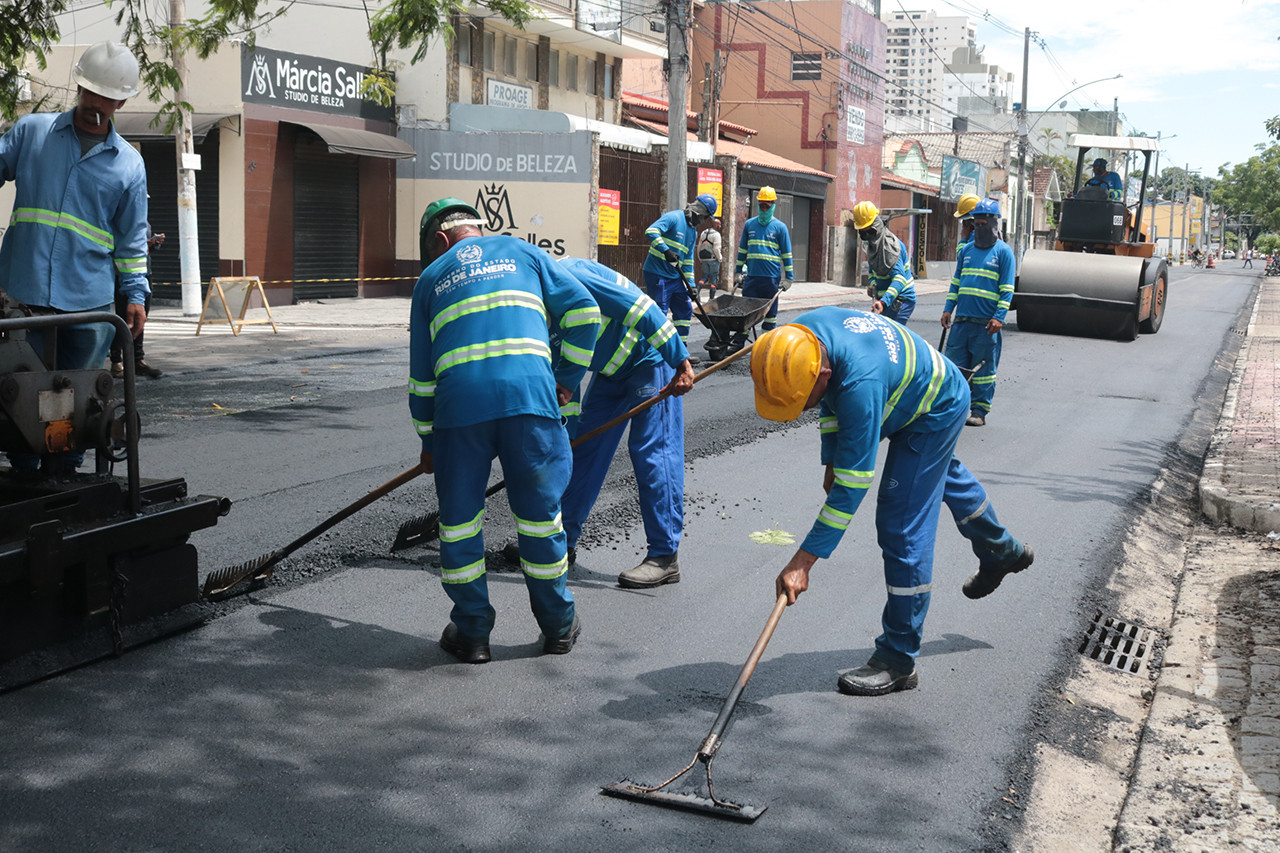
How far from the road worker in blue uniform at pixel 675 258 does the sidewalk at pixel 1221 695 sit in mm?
5809

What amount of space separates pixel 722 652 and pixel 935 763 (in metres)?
1.08

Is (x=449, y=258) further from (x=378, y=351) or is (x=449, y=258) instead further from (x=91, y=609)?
(x=378, y=351)

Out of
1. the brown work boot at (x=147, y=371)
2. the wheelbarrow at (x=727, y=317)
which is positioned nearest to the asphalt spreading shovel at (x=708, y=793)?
the brown work boot at (x=147, y=371)

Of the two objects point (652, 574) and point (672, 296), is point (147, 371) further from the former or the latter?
point (652, 574)

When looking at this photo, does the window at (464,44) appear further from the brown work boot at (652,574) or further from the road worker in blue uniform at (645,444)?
the brown work boot at (652,574)

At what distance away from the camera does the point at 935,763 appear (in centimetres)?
370

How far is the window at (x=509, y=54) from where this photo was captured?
88.8 feet

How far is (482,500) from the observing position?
4.35 metres

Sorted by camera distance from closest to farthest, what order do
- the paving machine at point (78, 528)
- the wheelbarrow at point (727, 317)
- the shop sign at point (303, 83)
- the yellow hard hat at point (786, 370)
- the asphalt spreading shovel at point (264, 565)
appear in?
the yellow hard hat at point (786, 370) → the paving machine at point (78, 528) → the asphalt spreading shovel at point (264, 565) → the wheelbarrow at point (727, 317) → the shop sign at point (303, 83)

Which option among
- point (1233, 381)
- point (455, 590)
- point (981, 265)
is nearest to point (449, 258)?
point (455, 590)

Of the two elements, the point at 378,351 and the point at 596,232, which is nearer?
the point at 378,351

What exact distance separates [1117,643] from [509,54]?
2438 centimetres

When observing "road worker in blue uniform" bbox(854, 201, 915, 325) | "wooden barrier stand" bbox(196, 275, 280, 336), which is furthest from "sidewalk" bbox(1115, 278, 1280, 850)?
"wooden barrier stand" bbox(196, 275, 280, 336)

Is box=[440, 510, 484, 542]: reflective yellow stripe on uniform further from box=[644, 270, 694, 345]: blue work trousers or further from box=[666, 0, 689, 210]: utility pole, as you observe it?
box=[666, 0, 689, 210]: utility pole
